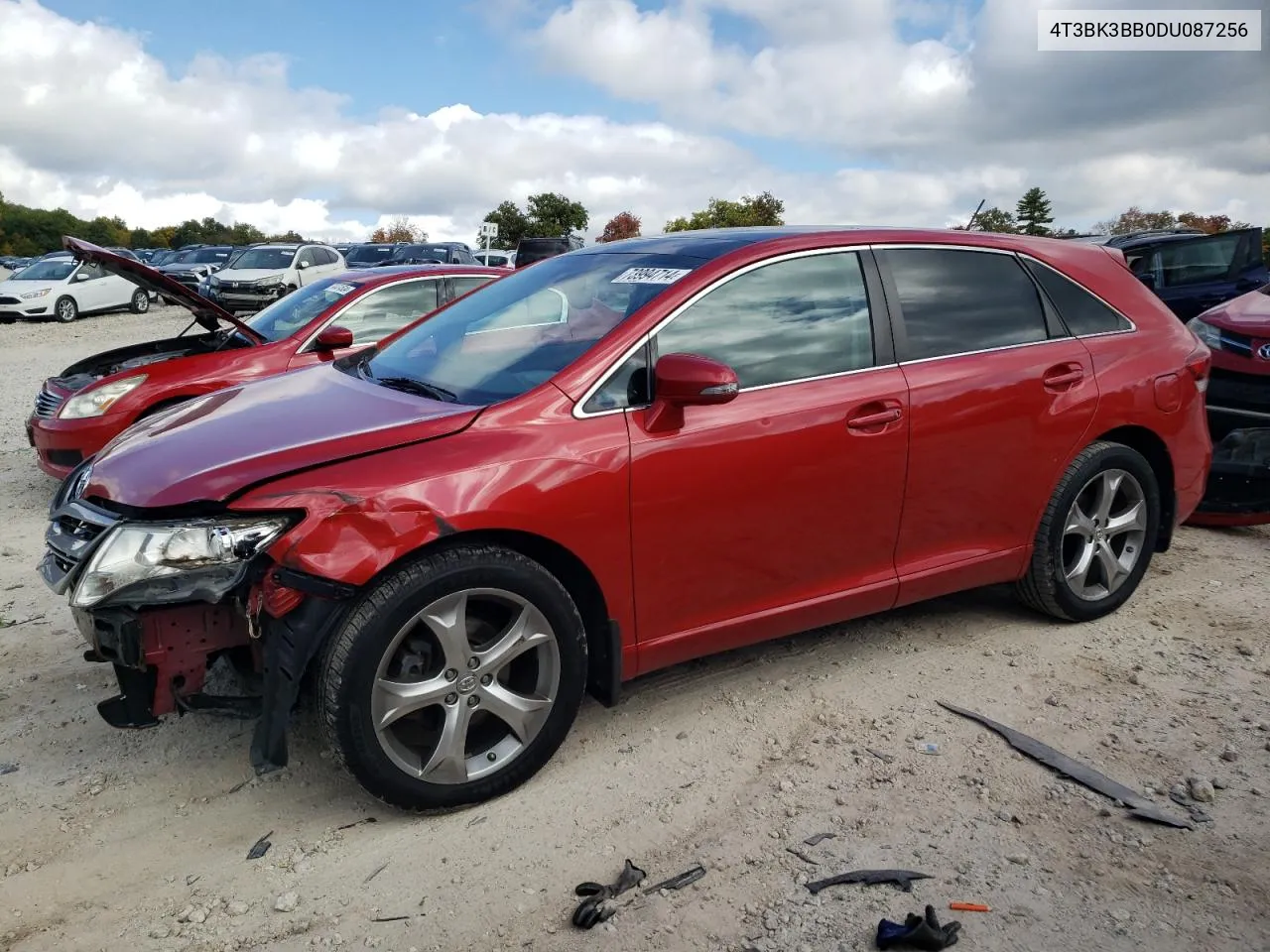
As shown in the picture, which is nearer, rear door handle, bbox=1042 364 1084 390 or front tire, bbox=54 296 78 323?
rear door handle, bbox=1042 364 1084 390

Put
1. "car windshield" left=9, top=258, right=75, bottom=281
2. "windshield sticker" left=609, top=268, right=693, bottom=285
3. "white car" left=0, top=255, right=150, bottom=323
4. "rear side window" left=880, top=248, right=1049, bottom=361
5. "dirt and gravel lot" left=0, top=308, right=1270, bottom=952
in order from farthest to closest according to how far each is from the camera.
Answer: "car windshield" left=9, top=258, right=75, bottom=281 → "white car" left=0, top=255, right=150, bottom=323 → "rear side window" left=880, top=248, right=1049, bottom=361 → "windshield sticker" left=609, top=268, right=693, bottom=285 → "dirt and gravel lot" left=0, top=308, right=1270, bottom=952

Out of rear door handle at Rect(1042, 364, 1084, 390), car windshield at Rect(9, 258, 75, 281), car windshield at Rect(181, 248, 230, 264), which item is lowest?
rear door handle at Rect(1042, 364, 1084, 390)

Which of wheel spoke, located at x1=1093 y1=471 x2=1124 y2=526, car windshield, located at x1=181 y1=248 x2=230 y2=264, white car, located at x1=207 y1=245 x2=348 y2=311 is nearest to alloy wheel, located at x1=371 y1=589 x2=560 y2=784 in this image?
wheel spoke, located at x1=1093 y1=471 x2=1124 y2=526

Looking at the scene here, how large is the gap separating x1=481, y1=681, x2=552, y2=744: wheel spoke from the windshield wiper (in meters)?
0.94

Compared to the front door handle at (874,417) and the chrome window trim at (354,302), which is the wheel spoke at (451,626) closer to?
the front door handle at (874,417)

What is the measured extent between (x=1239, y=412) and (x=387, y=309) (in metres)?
5.61

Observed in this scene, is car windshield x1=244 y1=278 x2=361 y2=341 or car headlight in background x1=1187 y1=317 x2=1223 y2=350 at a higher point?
car windshield x1=244 y1=278 x2=361 y2=341

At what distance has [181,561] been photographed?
276 centimetres

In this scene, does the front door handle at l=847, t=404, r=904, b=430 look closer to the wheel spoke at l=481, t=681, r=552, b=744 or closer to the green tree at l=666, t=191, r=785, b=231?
the wheel spoke at l=481, t=681, r=552, b=744

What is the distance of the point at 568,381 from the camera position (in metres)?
3.18

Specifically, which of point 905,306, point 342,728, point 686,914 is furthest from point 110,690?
point 905,306

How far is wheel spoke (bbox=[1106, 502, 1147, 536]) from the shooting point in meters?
4.42

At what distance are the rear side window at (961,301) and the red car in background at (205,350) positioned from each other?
297 cm

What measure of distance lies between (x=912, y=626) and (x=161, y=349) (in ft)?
18.6
